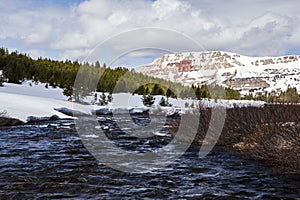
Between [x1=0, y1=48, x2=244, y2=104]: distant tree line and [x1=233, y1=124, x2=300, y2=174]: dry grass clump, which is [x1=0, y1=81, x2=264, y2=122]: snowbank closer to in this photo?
[x1=0, y1=48, x2=244, y2=104]: distant tree line

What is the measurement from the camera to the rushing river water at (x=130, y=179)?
834cm

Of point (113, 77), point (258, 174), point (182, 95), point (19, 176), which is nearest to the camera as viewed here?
A: point (19, 176)

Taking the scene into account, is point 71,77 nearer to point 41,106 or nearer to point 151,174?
point 41,106

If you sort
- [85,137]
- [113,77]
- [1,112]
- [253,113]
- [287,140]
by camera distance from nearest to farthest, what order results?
[287,140]
[253,113]
[85,137]
[1,112]
[113,77]

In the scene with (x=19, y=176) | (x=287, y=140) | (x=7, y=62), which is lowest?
(x=19, y=176)

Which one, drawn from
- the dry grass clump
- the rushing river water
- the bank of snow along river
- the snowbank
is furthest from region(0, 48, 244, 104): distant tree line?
the dry grass clump

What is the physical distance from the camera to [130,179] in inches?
378

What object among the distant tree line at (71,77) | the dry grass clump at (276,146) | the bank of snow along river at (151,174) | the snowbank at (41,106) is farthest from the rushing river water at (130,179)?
the distant tree line at (71,77)

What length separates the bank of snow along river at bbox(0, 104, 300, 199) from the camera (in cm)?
840

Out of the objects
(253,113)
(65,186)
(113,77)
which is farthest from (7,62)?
(65,186)

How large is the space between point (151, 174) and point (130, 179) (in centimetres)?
83

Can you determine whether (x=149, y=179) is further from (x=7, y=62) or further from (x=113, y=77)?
(x=113, y=77)

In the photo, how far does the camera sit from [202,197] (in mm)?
8172

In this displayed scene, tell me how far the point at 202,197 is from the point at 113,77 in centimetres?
6132
